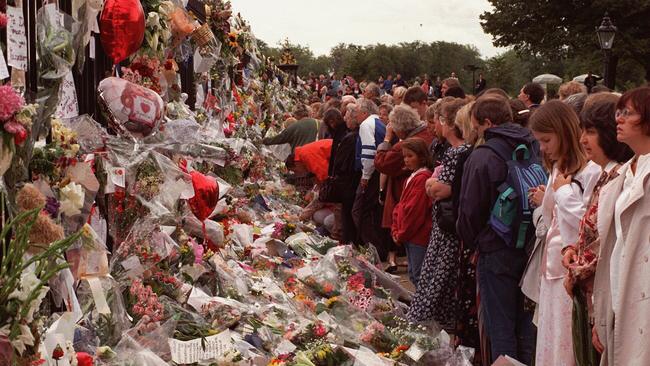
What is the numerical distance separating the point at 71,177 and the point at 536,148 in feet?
10.5

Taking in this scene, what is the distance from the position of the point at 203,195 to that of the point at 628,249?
275 centimetres

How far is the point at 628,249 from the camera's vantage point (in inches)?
161

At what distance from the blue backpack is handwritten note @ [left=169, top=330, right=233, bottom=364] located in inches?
69.8

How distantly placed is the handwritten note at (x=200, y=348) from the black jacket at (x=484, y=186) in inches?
67.3

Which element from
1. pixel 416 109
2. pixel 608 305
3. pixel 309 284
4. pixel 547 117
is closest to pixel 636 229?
pixel 608 305

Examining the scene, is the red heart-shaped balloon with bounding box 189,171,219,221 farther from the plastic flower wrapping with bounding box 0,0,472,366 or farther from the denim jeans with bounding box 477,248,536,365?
the denim jeans with bounding box 477,248,536,365

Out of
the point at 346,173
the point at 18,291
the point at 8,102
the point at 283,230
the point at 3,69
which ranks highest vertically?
the point at 3,69

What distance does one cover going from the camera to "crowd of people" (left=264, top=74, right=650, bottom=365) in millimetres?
4176

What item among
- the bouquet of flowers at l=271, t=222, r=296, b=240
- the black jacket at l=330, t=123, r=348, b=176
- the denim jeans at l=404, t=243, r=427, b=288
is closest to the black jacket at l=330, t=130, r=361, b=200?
the black jacket at l=330, t=123, r=348, b=176

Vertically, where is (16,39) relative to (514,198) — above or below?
above

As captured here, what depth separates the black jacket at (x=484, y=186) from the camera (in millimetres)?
5934

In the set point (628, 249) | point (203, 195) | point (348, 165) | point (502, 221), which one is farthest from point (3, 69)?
point (348, 165)

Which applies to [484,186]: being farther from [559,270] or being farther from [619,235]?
[619,235]

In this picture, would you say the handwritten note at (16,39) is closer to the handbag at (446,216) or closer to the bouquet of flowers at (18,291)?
the bouquet of flowers at (18,291)
